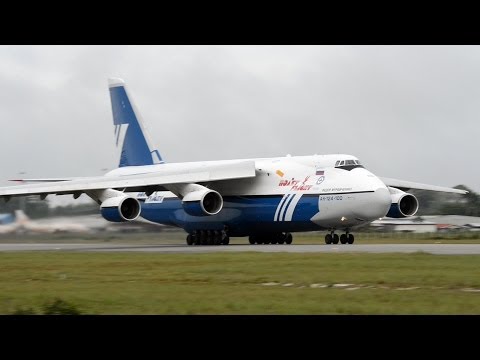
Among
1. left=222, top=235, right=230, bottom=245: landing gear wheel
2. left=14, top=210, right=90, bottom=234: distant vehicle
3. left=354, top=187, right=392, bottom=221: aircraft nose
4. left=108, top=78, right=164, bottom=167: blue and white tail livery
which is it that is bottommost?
left=222, top=235, right=230, bottom=245: landing gear wheel

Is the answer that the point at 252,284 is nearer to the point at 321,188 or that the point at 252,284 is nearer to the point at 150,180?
the point at 321,188

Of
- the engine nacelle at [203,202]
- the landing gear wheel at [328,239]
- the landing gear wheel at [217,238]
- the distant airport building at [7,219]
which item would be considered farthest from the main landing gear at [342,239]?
the distant airport building at [7,219]

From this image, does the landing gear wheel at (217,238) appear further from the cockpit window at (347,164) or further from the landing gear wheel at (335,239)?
the cockpit window at (347,164)

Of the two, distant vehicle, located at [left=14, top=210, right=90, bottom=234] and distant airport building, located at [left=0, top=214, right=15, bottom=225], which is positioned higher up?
distant airport building, located at [left=0, top=214, right=15, bottom=225]

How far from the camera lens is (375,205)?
44.8 meters

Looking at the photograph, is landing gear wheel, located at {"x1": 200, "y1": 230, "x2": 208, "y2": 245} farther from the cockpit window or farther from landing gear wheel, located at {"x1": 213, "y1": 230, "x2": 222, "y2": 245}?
the cockpit window

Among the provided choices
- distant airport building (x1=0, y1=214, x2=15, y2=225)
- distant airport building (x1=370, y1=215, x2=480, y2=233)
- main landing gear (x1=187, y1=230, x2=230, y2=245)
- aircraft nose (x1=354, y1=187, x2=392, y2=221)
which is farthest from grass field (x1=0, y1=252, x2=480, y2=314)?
distant airport building (x1=370, y1=215, x2=480, y2=233)

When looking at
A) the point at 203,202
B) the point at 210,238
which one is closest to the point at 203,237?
the point at 210,238

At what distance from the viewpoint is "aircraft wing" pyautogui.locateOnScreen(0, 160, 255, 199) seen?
156 feet

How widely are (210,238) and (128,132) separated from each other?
1083 cm

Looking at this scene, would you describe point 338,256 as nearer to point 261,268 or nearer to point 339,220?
point 261,268

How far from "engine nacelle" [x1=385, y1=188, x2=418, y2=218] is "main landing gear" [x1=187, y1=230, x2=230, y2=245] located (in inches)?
349
